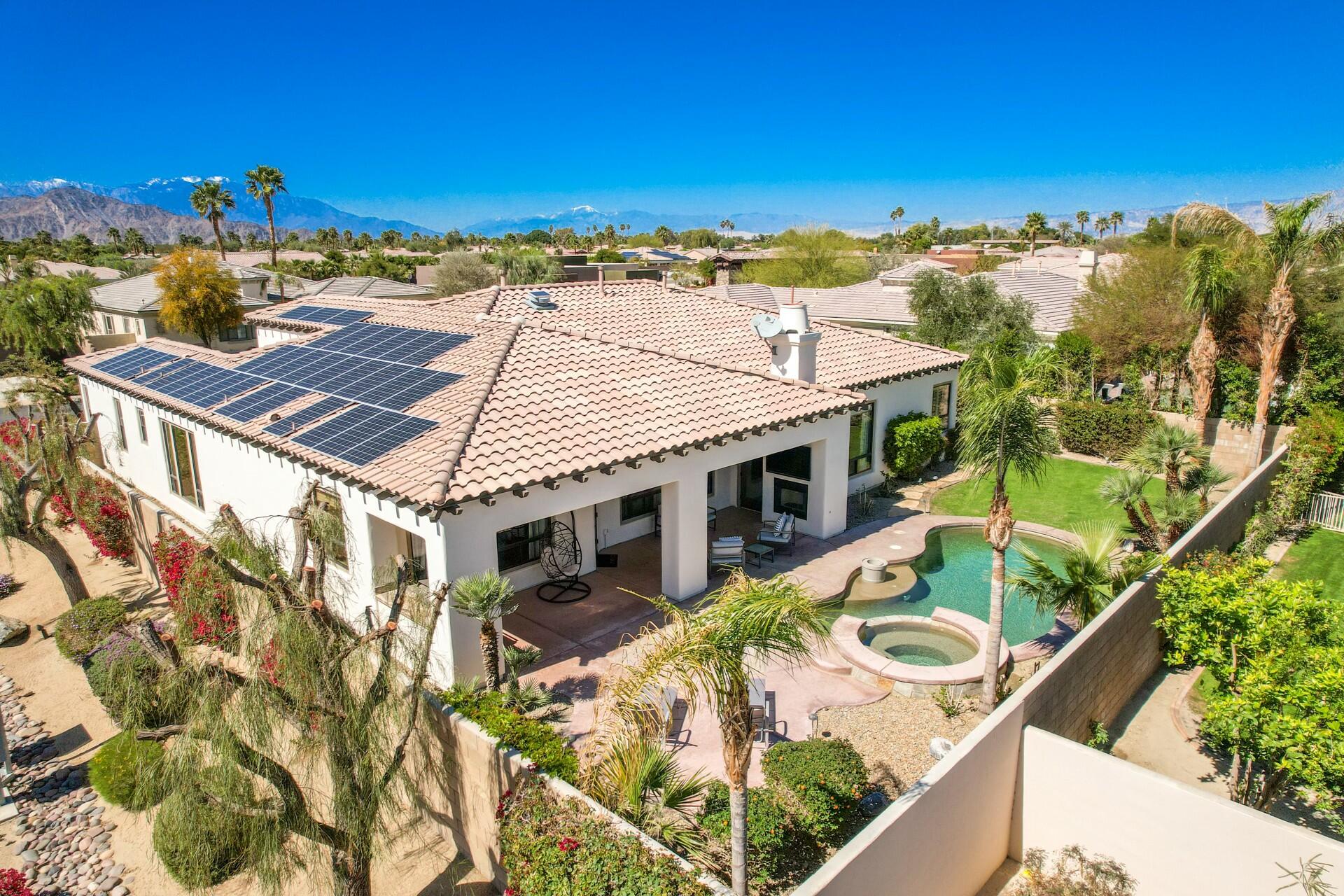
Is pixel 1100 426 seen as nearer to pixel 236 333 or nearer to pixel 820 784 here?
pixel 820 784

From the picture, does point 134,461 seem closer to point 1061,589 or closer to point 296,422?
point 296,422

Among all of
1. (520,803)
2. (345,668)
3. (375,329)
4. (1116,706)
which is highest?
(375,329)

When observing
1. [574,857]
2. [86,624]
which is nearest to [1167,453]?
[574,857]

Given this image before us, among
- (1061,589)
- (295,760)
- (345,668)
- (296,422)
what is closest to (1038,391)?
(1061,589)

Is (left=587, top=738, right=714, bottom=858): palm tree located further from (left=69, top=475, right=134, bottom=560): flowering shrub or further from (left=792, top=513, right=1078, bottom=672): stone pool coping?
(left=69, top=475, right=134, bottom=560): flowering shrub

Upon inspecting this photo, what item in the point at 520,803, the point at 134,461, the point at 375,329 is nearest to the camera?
the point at 520,803
